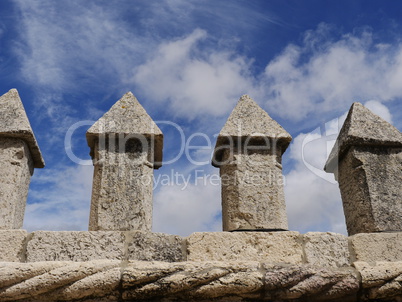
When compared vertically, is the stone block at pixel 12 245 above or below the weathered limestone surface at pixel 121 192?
below

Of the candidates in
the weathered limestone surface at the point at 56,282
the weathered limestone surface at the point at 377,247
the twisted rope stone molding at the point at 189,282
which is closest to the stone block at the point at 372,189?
the weathered limestone surface at the point at 377,247

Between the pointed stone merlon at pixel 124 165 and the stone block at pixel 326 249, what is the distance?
140cm

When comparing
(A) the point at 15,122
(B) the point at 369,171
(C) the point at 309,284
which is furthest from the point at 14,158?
(B) the point at 369,171

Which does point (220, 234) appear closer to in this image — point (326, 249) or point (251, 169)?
point (251, 169)

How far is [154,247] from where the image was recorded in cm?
326

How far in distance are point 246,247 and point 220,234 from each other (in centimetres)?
24

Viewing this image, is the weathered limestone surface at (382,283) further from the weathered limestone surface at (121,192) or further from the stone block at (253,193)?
the weathered limestone surface at (121,192)

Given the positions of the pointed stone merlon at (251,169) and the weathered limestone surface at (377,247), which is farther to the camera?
the pointed stone merlon at (251,169)

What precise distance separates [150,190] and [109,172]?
0.41 metres

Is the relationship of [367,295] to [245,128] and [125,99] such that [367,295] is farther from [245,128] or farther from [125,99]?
[125,99]

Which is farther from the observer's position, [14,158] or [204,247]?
[14,158]

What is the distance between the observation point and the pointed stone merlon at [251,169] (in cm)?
364

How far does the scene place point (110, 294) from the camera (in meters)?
2.66

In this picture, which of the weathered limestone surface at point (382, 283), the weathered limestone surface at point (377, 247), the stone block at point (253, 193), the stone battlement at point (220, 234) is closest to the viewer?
the stone battlement at point (220, 234)
